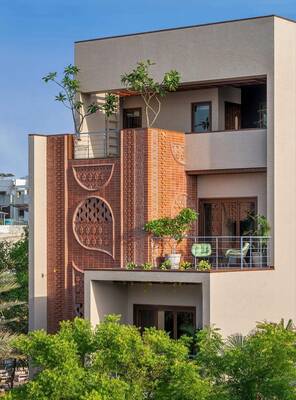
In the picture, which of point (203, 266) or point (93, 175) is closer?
point (203, 266)

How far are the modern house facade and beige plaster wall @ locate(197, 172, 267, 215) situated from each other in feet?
0.09

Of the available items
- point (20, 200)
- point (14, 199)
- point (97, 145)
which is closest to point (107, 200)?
point (97, 145)

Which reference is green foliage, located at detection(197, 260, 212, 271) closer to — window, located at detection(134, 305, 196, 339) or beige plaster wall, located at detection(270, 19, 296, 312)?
window, located at detection(134, 305, 196, 339)

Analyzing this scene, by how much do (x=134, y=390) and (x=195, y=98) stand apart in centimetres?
1219

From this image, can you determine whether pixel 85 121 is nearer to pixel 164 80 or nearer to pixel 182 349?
pixel 164 80

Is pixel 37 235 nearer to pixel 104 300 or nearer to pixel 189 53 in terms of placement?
pixel 104 300

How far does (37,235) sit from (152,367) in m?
9.76

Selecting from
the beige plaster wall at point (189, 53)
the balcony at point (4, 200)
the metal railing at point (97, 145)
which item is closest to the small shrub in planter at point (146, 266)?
the metal railing at point (97, 145)

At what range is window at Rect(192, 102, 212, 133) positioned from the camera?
110 ft

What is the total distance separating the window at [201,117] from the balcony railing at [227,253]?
3215mm

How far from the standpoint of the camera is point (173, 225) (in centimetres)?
3138

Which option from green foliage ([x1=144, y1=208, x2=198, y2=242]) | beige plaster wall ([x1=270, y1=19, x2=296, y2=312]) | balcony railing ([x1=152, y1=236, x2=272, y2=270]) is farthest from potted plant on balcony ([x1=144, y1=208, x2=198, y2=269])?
beige plaster wall ([x1=270, y1=19, x2=296, y2=312])

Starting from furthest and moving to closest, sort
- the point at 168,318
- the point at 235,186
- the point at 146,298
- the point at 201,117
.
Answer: the point at 201,117, the point at 235,186, the point at 146,298, the point at 168,318

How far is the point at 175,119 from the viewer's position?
112ft
